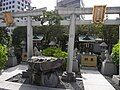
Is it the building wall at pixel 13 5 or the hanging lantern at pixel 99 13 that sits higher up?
the building wall at pixel 13 5

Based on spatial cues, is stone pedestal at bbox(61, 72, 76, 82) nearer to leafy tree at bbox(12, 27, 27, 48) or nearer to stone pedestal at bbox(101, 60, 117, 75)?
stone pedestal at bbox(101, 60, 117, 75)

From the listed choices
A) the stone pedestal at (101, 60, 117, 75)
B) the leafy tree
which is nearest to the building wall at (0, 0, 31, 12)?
the leafy tree

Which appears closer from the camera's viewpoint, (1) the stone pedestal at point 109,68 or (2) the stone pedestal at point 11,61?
(1) the stone pedestal at point 109,68

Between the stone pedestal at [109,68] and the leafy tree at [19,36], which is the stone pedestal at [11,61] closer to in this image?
the stone pedestal at [109,68]

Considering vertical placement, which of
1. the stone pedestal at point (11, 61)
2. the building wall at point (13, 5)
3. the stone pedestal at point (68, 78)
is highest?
the building wall at point (13, 5)

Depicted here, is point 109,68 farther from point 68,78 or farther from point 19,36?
point 19,36

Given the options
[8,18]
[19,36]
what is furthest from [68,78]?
[19,36]

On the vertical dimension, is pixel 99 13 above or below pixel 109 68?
above

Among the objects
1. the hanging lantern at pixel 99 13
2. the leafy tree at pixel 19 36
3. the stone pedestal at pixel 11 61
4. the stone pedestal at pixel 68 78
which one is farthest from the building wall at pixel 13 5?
the hanging lantern at pixel 99 13

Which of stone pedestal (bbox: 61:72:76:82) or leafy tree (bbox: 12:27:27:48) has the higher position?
leafy tree (bbox: 12:27:27:48)

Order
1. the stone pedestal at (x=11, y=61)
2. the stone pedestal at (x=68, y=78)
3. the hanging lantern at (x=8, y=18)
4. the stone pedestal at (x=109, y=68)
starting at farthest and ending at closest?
the stone pedestal at (x=11, y=61)
the stone pedestal at (x=109, y=68)
the hanging lantern at (x=8, y=18)
the stone pedestal at (x=68, y=78)

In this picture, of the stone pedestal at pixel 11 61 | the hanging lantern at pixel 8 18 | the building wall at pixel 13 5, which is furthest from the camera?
the building wall at pixel 13 5

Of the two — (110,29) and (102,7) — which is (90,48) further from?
(102,7)

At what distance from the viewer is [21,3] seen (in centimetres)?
7775
